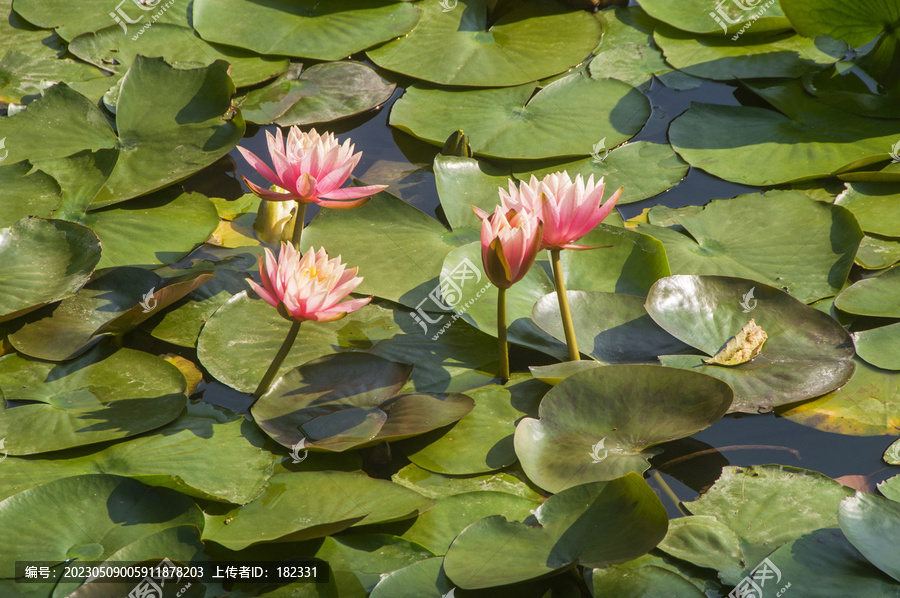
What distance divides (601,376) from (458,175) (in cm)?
110

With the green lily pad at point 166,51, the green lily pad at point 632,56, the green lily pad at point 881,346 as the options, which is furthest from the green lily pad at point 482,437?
the green lily pad at point 166,51

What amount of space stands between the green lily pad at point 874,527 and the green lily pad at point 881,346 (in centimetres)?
61

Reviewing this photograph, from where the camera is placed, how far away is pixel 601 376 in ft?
5.84

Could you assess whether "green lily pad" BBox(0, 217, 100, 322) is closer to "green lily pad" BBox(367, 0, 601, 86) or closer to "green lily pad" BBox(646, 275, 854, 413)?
"green lily pad" BBox(367, 0, 601, 86)

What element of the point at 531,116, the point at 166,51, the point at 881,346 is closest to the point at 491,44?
the point at 531,116

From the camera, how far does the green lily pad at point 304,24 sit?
3.27 m

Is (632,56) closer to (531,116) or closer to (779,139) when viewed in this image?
(531,116)

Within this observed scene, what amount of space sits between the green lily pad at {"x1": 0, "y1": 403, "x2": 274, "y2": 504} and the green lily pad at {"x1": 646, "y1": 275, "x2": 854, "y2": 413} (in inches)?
48.0

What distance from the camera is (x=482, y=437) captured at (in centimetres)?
184

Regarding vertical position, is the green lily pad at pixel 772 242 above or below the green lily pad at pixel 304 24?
below

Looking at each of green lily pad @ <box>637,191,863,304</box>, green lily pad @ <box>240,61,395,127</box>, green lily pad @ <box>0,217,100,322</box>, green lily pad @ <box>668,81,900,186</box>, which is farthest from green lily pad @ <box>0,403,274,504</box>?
green lily pad @ <box>668,81,900,186</box>

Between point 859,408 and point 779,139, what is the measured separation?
1370mm

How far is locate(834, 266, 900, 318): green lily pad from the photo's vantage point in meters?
2.11

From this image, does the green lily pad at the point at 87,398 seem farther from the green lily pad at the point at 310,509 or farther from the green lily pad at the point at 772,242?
the green lily pad at the point at 772,242
